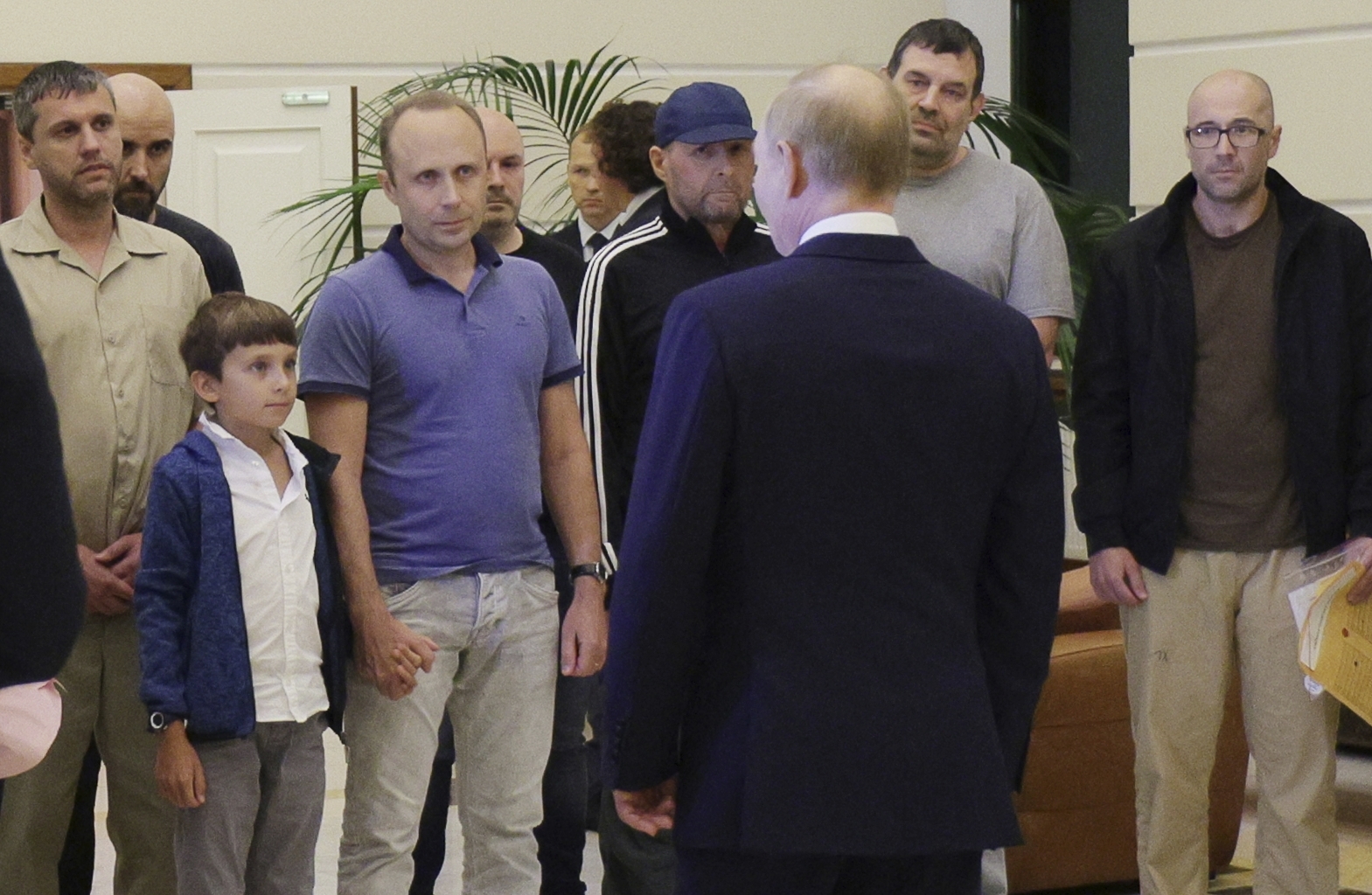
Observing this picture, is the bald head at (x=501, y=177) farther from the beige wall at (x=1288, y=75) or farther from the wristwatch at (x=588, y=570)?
the beige wall at (x=1288, y=75)

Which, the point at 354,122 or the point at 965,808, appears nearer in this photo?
the point at 965,808

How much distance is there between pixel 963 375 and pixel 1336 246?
1.68 meters

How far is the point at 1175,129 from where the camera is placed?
5918 mm

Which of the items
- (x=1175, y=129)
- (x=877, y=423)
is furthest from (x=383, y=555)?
(x=1175, y=129)

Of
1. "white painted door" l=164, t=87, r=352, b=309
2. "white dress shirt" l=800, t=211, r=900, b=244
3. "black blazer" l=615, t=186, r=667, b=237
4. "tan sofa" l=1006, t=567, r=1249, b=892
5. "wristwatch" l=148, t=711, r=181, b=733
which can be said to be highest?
"white painted door" l=164, t=87, r=352, b=309

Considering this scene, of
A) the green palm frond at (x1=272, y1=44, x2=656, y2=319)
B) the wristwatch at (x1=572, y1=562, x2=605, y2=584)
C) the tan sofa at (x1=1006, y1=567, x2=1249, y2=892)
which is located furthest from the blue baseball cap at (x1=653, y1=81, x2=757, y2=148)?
the green palm frond at (x1=272, y1=44, x2=656, y2=319)

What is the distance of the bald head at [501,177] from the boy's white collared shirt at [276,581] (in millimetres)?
1199

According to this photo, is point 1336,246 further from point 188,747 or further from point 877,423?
point 188,747

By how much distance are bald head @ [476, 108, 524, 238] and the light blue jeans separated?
1197mm

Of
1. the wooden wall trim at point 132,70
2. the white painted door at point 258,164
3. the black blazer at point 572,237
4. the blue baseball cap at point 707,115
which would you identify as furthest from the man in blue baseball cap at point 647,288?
the wooden wall trim at point 132,70

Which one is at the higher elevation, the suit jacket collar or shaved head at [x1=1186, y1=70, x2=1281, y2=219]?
shaved head at [x1=1186, y1=70, x2=1281, y2=219]

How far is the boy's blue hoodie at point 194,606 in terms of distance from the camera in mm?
2793

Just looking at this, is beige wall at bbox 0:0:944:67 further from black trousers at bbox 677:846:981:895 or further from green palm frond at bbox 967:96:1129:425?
black trousers at bbox 677:846:981:895

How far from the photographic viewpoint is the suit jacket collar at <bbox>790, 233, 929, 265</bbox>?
2.06 meters
